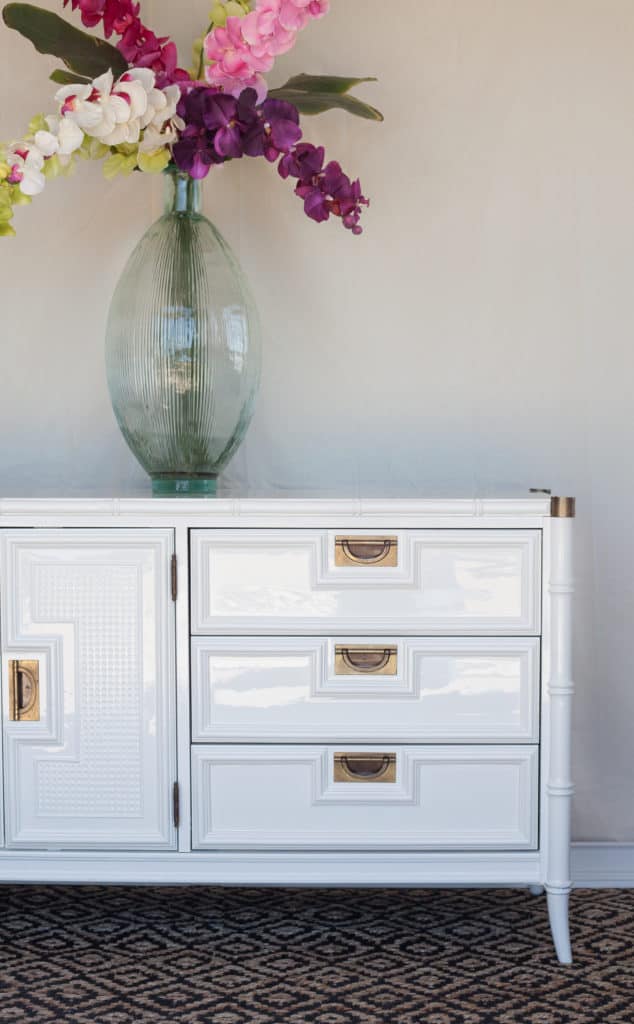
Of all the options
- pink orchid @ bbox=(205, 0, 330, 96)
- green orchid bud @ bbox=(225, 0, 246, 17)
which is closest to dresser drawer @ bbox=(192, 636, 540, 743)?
pink orchid @ bbox=(205, 0, 330, 96)

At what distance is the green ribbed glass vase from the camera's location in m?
1.67

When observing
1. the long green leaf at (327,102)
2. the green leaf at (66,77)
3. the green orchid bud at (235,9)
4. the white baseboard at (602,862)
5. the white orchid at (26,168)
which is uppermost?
the green orchid bud at (235,9)

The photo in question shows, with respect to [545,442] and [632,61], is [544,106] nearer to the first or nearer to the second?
[632,61]

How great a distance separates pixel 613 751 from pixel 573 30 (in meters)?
1.25

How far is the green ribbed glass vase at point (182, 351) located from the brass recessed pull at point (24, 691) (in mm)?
328

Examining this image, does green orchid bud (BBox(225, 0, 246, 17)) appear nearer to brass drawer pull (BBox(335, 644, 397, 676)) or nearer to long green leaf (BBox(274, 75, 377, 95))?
long green leaf (BBox(274, 75, 377, 95))

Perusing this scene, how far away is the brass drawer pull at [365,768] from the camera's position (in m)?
1.50

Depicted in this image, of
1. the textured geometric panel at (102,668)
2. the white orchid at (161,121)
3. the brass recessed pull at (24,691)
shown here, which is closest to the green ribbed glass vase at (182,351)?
the white orchid at (161,121)

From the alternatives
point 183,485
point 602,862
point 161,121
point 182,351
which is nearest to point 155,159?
point 161,121

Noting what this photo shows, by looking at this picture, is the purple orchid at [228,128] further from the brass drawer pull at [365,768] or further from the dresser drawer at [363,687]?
the brass drawer pull at [365,768]

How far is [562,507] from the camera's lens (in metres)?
1.47

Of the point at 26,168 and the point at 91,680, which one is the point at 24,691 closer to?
the point at 91,680

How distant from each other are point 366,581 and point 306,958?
0.54 meters

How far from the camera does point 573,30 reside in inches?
74.7
